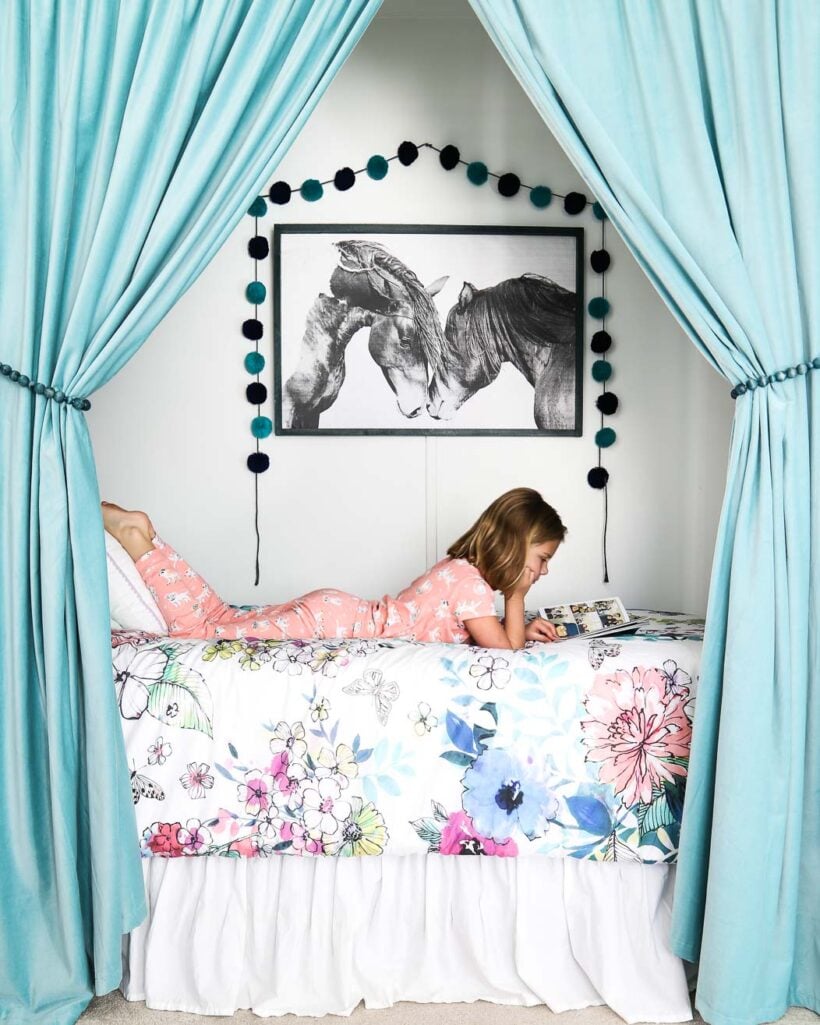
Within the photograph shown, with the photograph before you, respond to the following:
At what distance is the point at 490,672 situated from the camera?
205 cm

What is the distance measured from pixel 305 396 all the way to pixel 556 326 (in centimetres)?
94

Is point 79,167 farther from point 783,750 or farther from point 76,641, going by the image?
point 783,750

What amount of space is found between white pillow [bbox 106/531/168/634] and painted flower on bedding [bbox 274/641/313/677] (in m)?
0.46

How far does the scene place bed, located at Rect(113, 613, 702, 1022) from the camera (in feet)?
6.54

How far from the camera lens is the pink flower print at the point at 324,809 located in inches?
78.5

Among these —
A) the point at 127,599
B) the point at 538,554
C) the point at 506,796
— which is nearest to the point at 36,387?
the point at 127,599

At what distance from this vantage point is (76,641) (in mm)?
1858

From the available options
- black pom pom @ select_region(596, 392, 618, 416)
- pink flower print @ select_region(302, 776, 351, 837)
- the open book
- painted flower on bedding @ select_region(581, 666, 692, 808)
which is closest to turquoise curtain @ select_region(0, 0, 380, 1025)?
pink flower print @ select_region(302, 776, 351, 837)

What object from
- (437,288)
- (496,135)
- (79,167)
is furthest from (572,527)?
(79,167)

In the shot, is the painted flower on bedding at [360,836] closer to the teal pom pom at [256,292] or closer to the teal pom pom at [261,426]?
the teal pom pom at [261,426]

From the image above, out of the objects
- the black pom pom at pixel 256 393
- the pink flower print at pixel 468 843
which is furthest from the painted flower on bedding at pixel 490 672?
the black pom pom at pixel 256 393

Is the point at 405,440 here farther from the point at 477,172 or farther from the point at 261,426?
the point at 477,172

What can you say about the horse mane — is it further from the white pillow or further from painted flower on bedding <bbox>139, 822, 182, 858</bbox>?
painted flower on bedding <bbox>139, 822, 182, 858</bbox>

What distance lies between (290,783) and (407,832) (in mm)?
278
